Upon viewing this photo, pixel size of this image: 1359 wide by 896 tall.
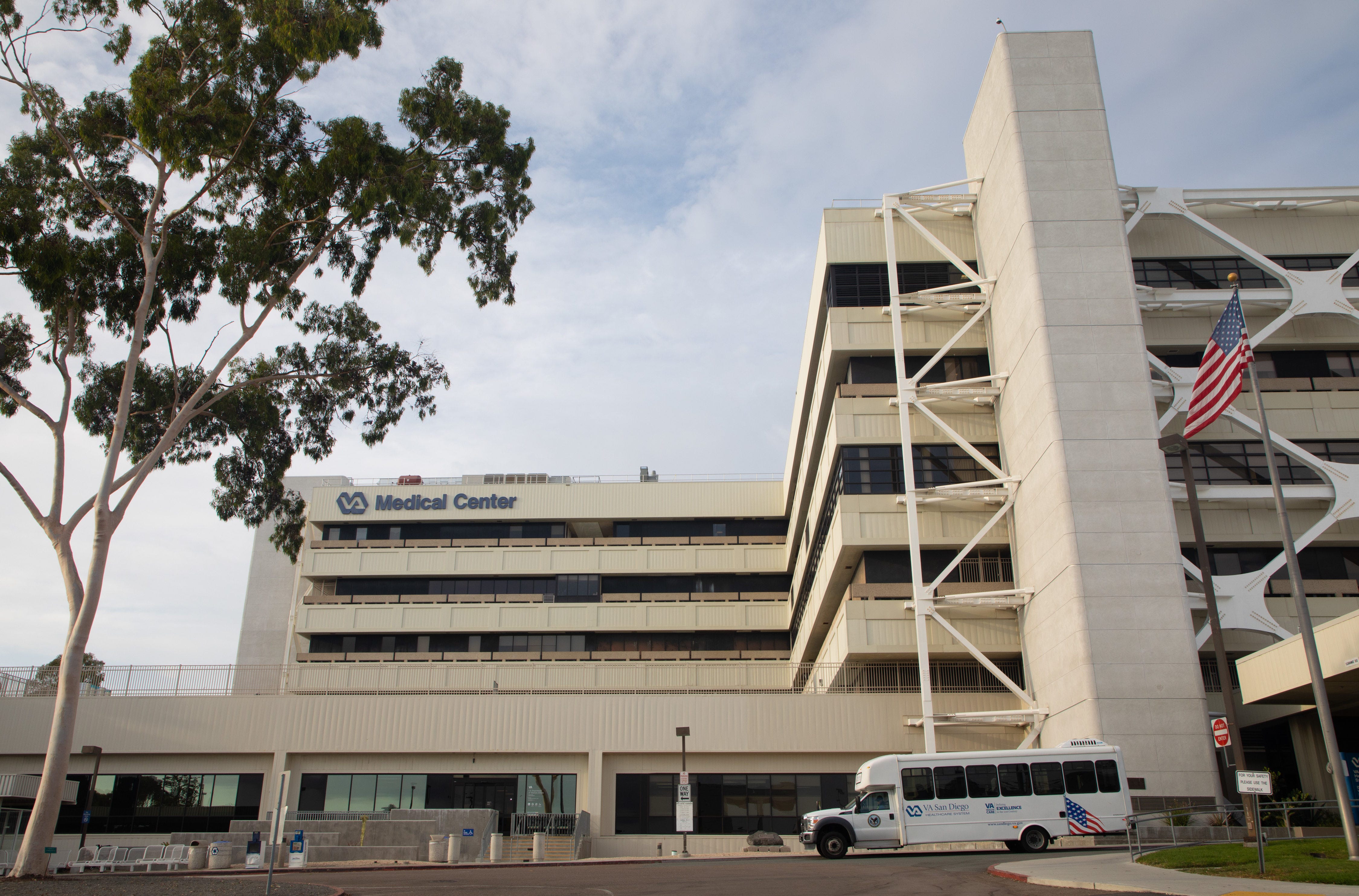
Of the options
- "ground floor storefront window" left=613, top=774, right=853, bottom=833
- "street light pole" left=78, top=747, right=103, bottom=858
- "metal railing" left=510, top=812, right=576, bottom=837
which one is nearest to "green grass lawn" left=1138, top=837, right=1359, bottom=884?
"ground floor storefront window" left=613, top=774, right=853, bottom=833

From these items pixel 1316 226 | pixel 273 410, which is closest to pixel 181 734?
pixel 273 410

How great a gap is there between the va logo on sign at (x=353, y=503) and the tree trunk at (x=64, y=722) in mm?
35046

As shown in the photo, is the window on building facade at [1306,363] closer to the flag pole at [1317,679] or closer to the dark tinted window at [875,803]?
the flag pole at [1317,679]

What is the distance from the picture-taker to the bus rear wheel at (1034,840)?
1033 inches

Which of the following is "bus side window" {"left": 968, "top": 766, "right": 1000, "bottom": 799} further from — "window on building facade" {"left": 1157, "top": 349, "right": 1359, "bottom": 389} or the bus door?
"window on building facade" {"left": 1157, "top": 349, "right": 1359, "bottom": 389}

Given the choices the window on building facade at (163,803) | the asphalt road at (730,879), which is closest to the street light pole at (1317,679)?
the asphalt road at (730,879)

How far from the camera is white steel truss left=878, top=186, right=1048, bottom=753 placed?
3500 centimetres

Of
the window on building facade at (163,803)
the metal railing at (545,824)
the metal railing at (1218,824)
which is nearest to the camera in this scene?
the metal railing at (1218,824)

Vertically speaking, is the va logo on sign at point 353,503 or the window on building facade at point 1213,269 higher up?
the window on building facade at point 1213,269

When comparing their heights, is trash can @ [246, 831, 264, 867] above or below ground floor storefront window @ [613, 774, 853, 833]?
below

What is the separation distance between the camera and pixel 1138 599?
30.2 meters

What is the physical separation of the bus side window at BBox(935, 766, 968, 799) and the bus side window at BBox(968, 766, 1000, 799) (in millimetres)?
145

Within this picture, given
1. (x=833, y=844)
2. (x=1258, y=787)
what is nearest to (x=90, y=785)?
(x=833, y=844)

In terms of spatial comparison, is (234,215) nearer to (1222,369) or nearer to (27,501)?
(27,501)
